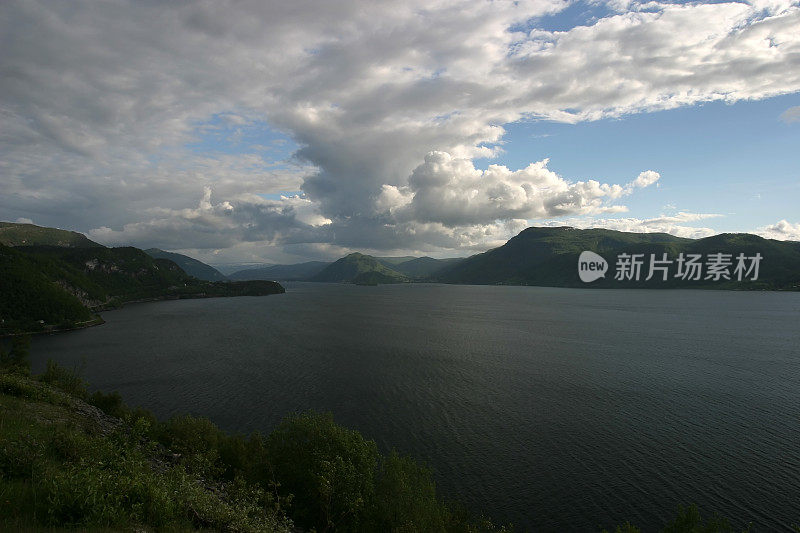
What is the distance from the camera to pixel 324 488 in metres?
32.9

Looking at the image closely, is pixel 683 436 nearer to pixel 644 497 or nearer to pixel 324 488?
pixel 644 497

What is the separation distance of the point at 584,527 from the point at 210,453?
40747 mm

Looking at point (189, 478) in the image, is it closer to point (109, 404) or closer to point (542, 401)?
point (109, 404)

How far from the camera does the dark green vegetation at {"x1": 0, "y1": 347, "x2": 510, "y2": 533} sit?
47.3 ft

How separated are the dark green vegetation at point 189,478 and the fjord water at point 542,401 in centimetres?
1451

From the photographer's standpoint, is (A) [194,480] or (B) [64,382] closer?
(A) [194,480]

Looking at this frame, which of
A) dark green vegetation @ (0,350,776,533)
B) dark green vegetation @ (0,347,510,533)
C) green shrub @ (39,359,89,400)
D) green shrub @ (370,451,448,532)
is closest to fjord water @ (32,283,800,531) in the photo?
dark green vegetation @ (0,350,776,533)

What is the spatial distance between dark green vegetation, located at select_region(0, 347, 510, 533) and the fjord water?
14506 millimetres

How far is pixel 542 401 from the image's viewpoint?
75.8 m

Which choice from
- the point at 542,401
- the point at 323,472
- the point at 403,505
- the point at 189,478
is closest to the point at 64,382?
the point at 189,478

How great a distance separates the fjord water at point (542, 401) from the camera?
4619cm

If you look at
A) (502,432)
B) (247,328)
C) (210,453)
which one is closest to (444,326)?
(247,328)

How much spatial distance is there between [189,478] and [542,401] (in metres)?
66.1

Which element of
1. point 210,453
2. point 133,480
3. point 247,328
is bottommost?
point 247,328
